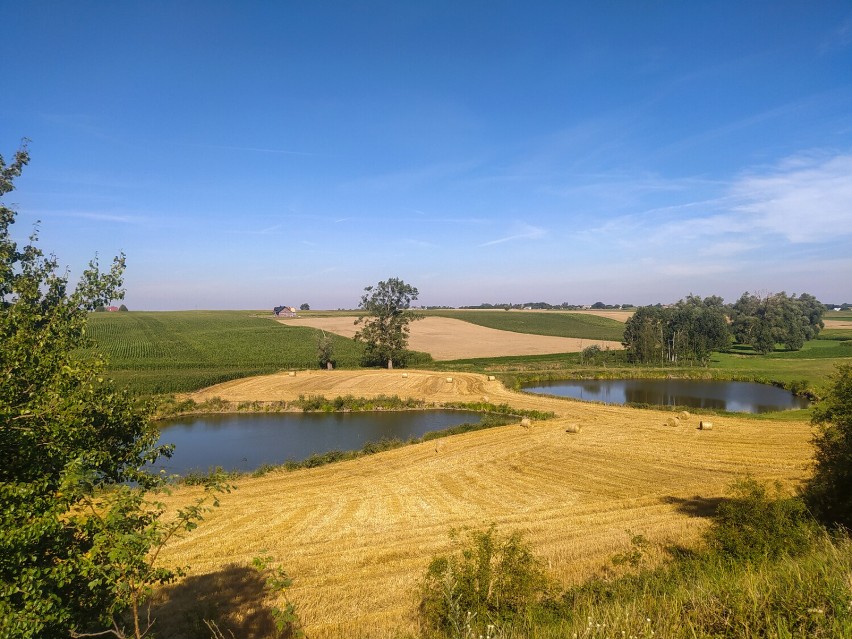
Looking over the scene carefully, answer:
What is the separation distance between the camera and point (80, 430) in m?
5.55

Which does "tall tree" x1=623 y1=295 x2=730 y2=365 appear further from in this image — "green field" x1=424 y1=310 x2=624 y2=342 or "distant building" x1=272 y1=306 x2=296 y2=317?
"distant building" x1=272 y1=306 x2=296 y2=317

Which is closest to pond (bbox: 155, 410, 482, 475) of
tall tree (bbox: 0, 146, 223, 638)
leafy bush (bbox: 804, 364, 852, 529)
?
tall tree (bbox: 0, 146, 223, 638)

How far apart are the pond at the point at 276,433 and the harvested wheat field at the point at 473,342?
31710mm

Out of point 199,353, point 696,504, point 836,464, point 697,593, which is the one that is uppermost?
point 697,593

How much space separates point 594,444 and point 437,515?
13618 millimetres

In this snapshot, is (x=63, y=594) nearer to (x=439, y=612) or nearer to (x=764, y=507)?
(x=439, y=612)

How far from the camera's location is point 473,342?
87875 mm

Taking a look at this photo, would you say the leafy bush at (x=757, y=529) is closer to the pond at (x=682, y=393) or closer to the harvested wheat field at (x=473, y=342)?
the pond at (x=682, y=393)

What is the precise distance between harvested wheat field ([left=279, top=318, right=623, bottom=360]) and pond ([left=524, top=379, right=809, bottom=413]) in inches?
742

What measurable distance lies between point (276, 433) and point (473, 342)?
56.3 m

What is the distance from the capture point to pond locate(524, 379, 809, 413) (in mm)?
44250

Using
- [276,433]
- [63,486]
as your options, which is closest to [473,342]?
[276,433]

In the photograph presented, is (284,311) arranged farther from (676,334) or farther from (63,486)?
(63,486)

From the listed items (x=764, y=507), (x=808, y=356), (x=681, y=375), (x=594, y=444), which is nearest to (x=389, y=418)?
(x=594, y=444)
